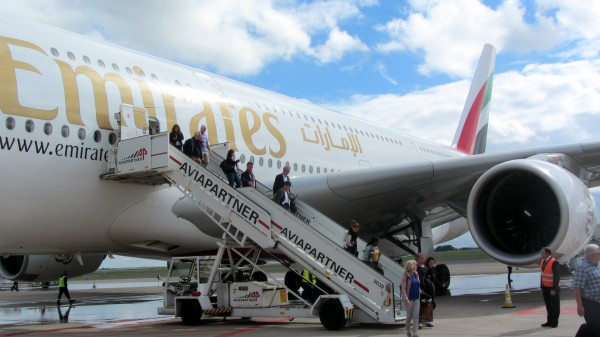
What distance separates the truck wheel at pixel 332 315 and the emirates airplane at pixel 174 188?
2.55 m

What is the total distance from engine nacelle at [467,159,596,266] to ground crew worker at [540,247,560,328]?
58 cm

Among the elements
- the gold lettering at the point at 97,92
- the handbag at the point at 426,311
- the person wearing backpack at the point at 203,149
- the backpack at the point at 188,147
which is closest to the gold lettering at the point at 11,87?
the gold lettering at the point at 97,92

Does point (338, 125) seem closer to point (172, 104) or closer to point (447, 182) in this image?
point (447, 182)

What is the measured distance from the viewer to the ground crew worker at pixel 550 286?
717 cm

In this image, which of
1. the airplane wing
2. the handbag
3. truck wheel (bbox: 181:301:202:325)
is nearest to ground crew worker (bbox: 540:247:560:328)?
the airplane wing

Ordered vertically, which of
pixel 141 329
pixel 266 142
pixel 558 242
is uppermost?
pixel 266 142

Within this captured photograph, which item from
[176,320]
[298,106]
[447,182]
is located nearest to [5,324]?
[176,320]

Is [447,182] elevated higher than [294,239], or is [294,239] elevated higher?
[447,182]

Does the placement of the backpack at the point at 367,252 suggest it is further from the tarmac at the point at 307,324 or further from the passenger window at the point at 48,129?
the passenger window at the point at 48,129

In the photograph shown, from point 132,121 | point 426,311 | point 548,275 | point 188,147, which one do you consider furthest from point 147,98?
point 548,275

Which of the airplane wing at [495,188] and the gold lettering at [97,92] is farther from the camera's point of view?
the airplane wing at [495,188]

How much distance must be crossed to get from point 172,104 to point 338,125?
4.75m

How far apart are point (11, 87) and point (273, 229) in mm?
3509

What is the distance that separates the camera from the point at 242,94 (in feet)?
36.6
